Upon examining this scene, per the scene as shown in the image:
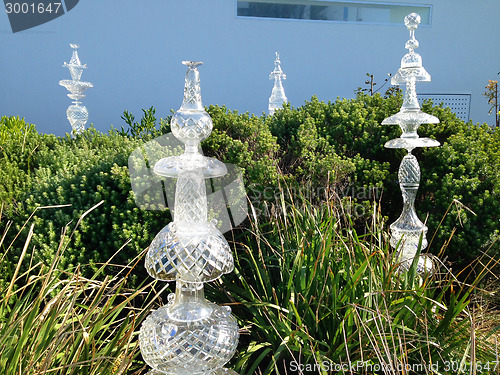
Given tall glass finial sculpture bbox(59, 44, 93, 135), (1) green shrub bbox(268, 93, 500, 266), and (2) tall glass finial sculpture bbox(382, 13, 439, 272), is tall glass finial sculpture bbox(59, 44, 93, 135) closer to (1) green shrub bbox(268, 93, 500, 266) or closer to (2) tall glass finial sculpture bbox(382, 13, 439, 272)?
(1) green shrub bbox(268, 93, 500, 266)

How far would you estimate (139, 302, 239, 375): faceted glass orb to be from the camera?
1.57 m

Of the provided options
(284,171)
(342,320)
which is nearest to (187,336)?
(342,320)

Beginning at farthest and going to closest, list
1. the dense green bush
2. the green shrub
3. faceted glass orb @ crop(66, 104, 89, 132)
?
faceted glass orb @ crop(66, 104, 89, 132), the green shrub, the dense green bush

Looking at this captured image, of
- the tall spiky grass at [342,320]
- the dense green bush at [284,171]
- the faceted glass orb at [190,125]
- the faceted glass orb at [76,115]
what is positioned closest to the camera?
the faceted glass orb at [190,125]

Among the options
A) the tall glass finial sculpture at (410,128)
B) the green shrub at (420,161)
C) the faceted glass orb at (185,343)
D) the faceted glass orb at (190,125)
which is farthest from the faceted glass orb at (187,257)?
the green shrub at (420,161)

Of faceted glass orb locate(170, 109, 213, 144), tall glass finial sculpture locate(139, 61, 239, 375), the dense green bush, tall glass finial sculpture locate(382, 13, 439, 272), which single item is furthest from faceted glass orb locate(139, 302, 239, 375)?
tall glass finial sculpture locate(382, 13, 439, 272)

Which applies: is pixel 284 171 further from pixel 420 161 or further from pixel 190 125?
pixel 190 125

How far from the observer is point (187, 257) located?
61.5 inches

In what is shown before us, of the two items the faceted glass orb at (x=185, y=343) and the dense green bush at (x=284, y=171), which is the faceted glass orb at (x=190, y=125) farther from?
the dense green bush at (x=284, y=171)

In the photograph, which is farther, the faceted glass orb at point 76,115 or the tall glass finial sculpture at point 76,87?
the faceted glass orb at point 76,115

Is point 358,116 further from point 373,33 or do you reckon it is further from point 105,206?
point 373,33

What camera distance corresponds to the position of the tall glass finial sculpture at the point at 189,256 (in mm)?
1555

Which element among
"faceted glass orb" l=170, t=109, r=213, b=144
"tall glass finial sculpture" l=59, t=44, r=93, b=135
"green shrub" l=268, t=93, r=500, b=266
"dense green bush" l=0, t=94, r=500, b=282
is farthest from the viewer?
"tall glass finial sculpture" l=59, t=44, r=93, b=135

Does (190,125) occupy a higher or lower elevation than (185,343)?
higher
